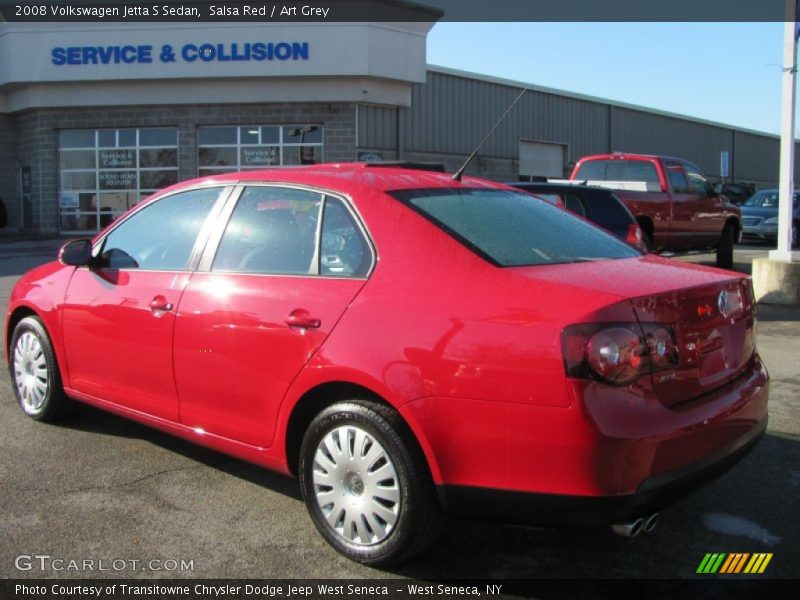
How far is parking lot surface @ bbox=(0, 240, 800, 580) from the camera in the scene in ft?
10.3

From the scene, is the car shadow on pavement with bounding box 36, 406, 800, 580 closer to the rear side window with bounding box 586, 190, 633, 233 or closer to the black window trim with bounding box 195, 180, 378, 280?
the black window trim with bounding box 195, 180, 378, 280

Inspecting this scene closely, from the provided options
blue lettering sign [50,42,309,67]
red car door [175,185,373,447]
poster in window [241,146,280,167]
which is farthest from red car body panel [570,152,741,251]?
poster in window [241,146,280,167]

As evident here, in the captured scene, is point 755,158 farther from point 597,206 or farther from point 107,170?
point 597,206

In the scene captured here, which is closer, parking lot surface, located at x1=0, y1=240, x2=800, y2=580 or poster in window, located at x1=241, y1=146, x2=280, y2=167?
parking lot surface, located at x1=0, y1=240, x2=800, y2=580

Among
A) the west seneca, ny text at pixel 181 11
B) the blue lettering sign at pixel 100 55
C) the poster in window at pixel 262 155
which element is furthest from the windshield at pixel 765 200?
the blue lettering sign at pixel 100 55

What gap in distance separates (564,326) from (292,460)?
4.77 feet

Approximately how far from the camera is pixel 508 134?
2948 cm

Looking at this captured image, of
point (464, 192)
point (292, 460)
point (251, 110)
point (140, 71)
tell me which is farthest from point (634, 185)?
point (140, 71)

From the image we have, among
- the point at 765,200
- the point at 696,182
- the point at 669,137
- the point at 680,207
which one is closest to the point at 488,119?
the point at 765,200

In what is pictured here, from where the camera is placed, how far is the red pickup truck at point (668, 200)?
12.8m

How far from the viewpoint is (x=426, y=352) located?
285 centimetres

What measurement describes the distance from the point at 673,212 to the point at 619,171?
50.8 inches

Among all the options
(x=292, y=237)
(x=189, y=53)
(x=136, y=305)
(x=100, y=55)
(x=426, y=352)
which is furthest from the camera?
(x=100, y=55)

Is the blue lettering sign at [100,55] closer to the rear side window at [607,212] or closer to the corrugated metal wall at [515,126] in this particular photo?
the corrugated metal wall at [515,126]
